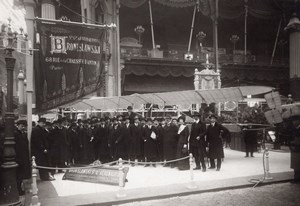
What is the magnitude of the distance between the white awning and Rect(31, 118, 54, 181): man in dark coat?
3.04 m

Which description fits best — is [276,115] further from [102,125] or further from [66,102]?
[66,102]

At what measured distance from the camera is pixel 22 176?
7.60 meters

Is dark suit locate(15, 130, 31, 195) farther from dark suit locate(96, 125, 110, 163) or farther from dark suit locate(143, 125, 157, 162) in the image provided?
dark suit locate(143, 125, 157, 162)

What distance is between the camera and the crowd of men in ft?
33.0

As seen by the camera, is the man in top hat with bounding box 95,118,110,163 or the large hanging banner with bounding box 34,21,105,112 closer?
the large hanging banner with bounding box 34,21,105,112

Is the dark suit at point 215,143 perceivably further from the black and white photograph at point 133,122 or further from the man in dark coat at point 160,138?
the man in dark coat at point 160,138

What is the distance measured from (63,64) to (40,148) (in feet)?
11.7

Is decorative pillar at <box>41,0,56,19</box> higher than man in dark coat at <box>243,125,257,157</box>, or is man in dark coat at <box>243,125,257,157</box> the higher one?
decorative pillar at <box>41,0,56,19</box>

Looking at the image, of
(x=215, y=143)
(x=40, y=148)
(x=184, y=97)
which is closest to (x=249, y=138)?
(x=184, y=97)

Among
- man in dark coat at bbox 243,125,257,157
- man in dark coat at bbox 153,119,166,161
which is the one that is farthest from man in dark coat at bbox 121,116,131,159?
man in dark coat at bbox 243,125,257,157

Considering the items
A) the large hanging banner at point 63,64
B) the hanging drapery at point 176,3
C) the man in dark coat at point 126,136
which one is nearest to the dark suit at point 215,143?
the man in dark coat at point 126,136

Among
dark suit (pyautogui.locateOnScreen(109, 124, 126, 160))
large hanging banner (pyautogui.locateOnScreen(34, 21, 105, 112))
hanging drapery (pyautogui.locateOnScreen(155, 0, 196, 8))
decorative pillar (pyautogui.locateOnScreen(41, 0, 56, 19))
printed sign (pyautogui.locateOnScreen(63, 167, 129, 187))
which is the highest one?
hanging drapery (pyautogui.locateOnScreen(155, 0, 196, 8))

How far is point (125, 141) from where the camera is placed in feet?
39.1

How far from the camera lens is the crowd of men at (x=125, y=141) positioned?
10.1 metres
